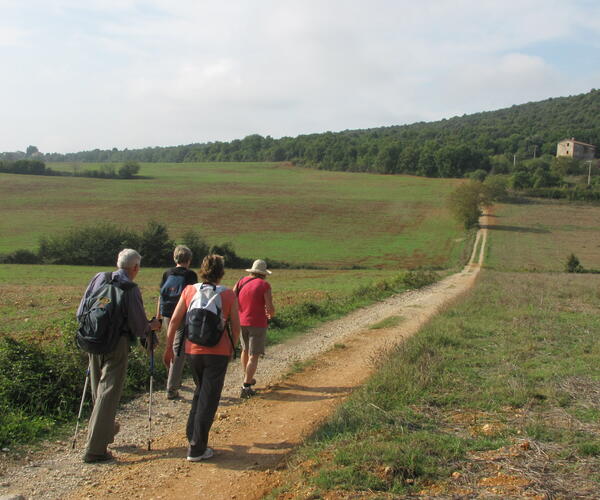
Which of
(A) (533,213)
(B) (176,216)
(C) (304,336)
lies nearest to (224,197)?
(B) (176,216)

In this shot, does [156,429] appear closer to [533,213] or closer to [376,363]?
[376,363]

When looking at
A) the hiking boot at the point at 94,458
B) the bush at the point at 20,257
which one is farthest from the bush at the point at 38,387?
the bush at the point at 20,257

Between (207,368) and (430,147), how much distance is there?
377 ft

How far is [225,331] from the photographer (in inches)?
202

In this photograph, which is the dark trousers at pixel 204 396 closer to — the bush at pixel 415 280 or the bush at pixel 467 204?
the bush at pixel 415 280

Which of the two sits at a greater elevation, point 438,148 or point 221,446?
point 438,148

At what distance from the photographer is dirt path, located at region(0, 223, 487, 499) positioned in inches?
172

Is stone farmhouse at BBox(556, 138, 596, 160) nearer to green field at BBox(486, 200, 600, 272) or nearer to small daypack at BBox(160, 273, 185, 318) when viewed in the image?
green field at BBox(486, 200, 600, 272)

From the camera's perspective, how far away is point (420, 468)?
409 cm

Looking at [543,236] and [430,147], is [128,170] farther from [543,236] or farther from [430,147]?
[543,236]

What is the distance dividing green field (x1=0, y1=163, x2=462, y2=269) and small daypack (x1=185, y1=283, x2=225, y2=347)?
142 ft

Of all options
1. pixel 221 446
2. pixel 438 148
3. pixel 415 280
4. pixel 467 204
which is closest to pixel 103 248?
pixel 415 280

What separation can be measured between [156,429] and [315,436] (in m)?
1.87

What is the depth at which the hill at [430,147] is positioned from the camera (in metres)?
111
